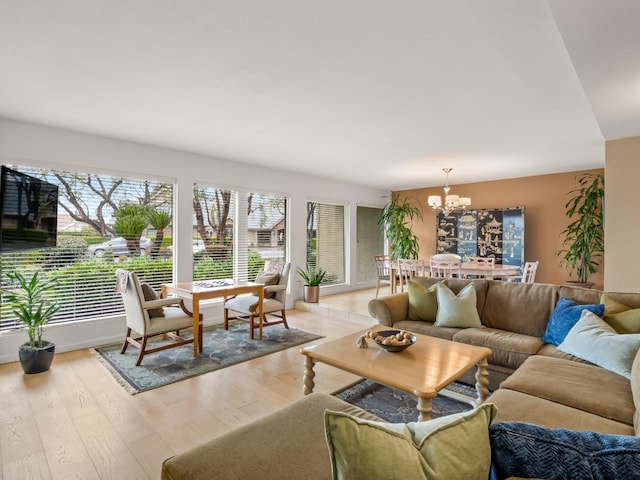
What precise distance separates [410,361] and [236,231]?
384cm

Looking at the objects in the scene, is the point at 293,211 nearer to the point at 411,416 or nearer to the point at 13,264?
the point at 13,264

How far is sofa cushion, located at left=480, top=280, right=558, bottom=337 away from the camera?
9.78 ft

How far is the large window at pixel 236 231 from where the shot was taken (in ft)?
16.5

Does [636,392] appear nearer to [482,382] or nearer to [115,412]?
[482,382]

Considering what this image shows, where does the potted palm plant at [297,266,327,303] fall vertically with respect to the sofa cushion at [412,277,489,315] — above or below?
below

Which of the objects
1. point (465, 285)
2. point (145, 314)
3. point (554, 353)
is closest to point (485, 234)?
point (465, 285)

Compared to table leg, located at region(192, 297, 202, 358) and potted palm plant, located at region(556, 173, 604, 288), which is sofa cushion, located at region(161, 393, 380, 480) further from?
potted palm plant, located at region(556, 173, 604, 288)

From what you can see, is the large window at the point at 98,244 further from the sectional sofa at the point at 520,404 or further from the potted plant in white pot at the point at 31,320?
the sectional sofa at the point at 520,404

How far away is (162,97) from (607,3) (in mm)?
2982

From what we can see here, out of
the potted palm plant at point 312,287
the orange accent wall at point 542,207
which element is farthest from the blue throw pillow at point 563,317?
the orange accent wall at point 542,207

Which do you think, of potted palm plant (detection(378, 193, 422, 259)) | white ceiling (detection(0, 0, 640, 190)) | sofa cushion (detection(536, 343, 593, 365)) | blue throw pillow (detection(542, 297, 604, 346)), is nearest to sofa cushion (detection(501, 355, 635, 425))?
sofa cushion (detection(536, 343, 593, 365))

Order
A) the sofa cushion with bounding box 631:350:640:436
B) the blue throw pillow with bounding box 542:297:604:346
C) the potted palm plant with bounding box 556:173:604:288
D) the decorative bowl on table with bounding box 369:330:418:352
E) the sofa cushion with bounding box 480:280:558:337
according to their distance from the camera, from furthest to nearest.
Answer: the potted palm plant with bounding box 556:173:604:288, the sofa cushion with bounding box 480:280:558:337, the blue throw pillow with bounding box 542:297:604:346, the decorative bowl on table with bounding box 369:330:418:352, the sofa cushion with bounding box 631:350:640:436

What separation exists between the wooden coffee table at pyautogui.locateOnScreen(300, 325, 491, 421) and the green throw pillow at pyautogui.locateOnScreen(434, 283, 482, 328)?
0.62m

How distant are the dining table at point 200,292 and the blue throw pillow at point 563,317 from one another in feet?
9.69
